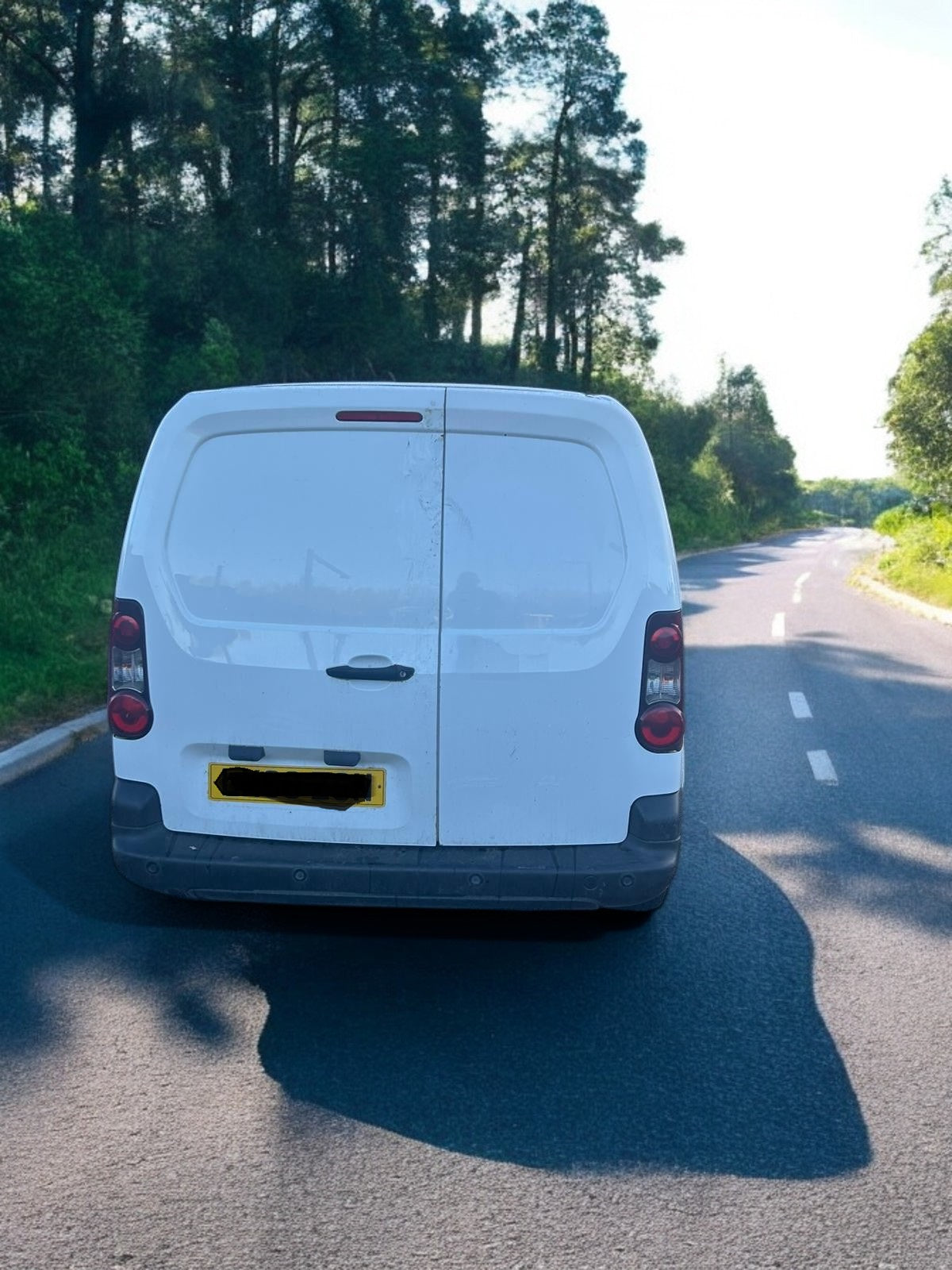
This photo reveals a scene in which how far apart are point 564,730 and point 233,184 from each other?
30.1m

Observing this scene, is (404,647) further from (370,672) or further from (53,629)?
(53,629)

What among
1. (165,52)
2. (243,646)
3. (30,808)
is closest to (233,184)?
(165,52)

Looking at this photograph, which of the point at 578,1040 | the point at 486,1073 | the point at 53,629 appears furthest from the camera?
the point at 53,629

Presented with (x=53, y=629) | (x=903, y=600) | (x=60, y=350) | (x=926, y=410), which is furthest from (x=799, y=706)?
(x=926, y=410)

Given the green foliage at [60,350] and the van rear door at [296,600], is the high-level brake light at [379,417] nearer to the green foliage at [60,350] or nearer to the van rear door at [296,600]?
the van rear door at [296,600]

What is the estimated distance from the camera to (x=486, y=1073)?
362 centimetres

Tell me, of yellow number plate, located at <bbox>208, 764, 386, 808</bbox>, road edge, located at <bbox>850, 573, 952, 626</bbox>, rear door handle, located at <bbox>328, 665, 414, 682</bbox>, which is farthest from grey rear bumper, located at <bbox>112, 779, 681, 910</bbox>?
road edge, located at <bbox>850, 573, 952, 626</bbox>

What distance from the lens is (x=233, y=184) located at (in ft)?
102

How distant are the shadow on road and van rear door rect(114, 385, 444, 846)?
612mm

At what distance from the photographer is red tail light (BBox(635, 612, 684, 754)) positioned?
4.01 m

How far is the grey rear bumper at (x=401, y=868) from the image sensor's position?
3928 millimetres

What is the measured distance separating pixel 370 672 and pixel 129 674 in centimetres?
82

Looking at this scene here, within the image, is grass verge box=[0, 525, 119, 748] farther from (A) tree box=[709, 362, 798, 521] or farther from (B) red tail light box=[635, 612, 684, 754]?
(A) tree box=[709, 362, 798, 521]

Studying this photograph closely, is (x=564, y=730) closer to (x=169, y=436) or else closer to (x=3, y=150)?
(x=169, y=436)
